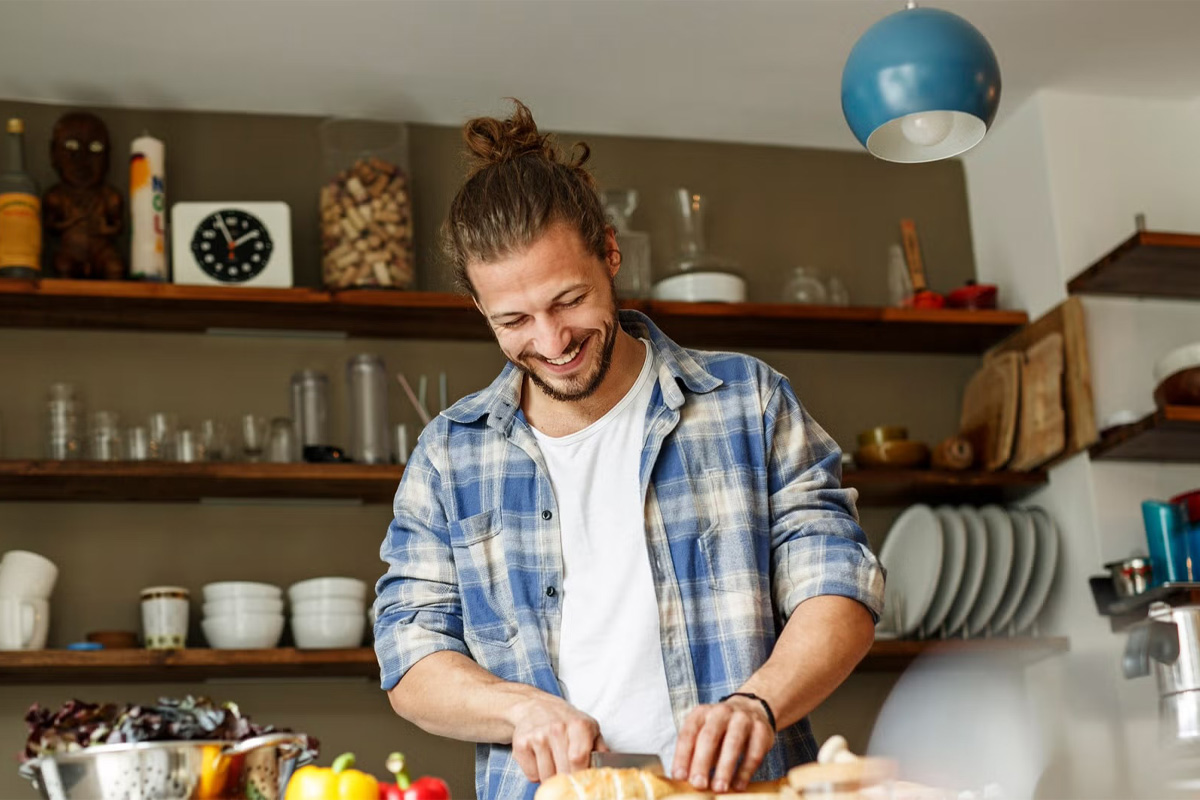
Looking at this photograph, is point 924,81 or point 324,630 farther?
point 324,630

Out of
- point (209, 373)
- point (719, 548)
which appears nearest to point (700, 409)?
point (719, 548)

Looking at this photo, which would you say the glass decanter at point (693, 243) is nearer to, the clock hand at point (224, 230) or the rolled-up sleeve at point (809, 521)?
the clock hand at point (224, 230)

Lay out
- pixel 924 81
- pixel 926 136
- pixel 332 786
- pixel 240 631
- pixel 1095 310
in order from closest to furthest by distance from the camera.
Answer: pixel 332 786, pixel 924 81, pixel 926 136, pixel 240 631, pixel 1095 310

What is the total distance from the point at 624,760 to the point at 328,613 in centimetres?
219

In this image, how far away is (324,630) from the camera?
353 centimetres

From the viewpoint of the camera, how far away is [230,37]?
3.59 m

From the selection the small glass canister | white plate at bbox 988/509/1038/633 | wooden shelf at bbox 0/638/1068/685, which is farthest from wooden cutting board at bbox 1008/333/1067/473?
the small glass canister

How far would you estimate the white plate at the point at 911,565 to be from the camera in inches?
150

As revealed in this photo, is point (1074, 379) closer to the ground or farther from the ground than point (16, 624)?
farther from the ground

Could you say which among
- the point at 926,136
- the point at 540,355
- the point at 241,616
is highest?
the point at 926,136

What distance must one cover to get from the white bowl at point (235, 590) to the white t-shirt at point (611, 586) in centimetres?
170

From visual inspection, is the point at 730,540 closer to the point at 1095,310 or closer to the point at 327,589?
the point at 327,589

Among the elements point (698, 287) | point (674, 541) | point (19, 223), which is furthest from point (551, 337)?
point (19, 223)

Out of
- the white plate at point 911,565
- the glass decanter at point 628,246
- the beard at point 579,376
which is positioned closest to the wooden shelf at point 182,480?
the glass decanter at point 628,246
